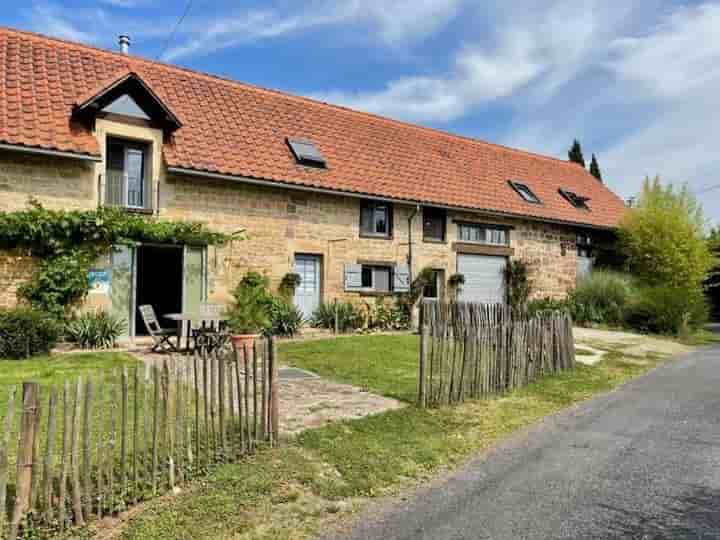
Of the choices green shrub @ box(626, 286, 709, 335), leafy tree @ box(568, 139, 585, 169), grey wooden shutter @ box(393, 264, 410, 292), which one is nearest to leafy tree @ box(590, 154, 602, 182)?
leafy tree @ box(568, 139, 585, 169)

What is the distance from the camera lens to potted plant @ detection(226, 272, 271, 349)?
1241 cm

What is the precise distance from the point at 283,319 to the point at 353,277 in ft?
9.52

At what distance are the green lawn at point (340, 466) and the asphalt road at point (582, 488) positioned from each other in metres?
0.31

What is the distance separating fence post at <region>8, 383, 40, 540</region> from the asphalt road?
2.12m

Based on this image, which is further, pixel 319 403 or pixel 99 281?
pixel 99 281

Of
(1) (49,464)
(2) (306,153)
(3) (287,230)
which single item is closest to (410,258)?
(3) (287,230)

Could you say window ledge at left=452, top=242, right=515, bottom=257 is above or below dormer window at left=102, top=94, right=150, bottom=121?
below

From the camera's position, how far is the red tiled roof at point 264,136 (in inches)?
507

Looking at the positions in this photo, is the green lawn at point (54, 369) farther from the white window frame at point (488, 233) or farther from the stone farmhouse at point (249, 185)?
the white window frame at point (488, 233)

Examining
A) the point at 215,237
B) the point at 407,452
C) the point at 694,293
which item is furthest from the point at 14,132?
the point at 694,293

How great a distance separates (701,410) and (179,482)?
7015 millimetres

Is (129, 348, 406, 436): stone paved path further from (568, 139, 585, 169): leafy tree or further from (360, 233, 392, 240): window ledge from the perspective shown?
(568, 139, 585, 169): leafy tree

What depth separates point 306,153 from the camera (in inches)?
652

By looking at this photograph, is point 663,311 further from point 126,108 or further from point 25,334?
point 25,334
